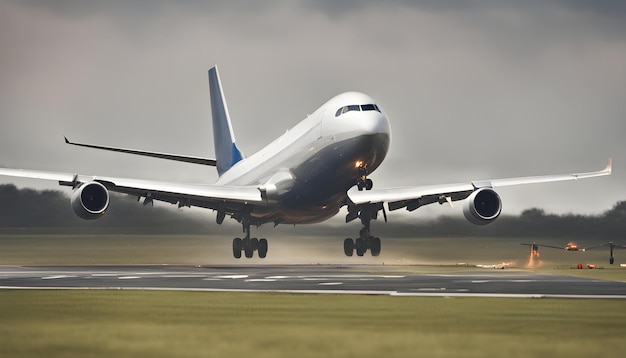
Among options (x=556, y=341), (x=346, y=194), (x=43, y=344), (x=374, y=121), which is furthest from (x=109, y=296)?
(x=346, y=194)

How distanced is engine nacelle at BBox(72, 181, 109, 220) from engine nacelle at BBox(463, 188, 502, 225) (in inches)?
714

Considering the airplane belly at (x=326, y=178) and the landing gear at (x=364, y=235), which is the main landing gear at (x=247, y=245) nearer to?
the airplane belly at (x=326, y=178)

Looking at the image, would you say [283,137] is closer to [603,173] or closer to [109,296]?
[603,173]

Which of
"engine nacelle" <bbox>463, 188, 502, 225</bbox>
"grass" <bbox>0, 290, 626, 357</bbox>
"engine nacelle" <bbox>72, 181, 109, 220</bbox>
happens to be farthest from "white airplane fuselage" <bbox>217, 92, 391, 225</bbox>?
"grass" <bbox>0, 290, 626, 357</bbox>

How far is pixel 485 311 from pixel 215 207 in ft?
127

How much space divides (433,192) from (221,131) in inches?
1127

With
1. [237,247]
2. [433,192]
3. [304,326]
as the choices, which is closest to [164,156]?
[237,247]

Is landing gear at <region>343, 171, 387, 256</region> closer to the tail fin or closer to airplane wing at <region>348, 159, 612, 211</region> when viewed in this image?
airplane wing at <region>348, 159, 612, 211</region>

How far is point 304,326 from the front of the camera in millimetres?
17750

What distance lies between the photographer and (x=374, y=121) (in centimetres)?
4844

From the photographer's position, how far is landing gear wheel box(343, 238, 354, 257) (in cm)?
5825

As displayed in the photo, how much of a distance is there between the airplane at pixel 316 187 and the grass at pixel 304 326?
23.4 metres

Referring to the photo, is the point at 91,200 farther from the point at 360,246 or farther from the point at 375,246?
the point at 375,246

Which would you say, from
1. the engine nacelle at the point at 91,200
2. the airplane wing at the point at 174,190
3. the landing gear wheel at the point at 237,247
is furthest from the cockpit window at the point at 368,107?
the landing gear wheel at the point at 237,247
